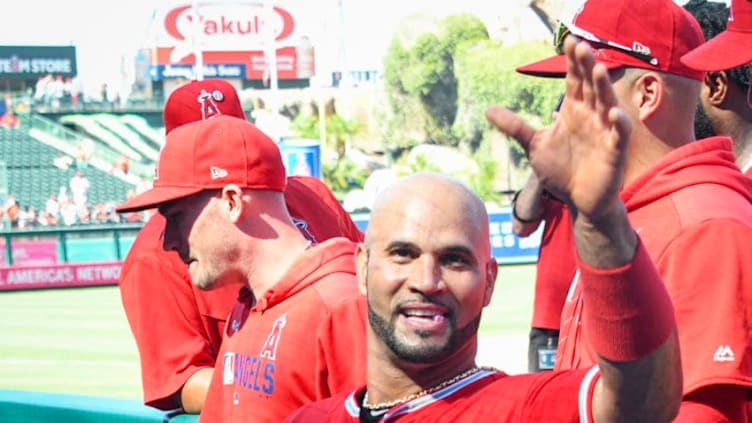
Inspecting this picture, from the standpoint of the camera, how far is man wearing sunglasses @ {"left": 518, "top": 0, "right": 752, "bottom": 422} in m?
2.45

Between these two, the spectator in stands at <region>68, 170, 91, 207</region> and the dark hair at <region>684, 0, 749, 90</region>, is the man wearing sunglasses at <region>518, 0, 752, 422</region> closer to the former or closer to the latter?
the dark hair at <region>684, 0, 749, 90</region>

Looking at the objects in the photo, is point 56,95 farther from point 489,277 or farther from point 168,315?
point 489,277

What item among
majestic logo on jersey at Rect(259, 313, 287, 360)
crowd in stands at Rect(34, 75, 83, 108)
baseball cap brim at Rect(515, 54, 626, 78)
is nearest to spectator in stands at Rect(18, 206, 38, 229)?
crowd in stands at Rect(34, 75, 83, 108)

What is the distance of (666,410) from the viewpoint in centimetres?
201

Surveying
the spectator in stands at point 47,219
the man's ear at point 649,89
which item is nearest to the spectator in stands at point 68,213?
the spectator in stands at point 47,219

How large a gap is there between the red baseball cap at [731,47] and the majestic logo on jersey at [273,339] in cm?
116

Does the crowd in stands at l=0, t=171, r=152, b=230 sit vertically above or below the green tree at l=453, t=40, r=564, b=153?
below

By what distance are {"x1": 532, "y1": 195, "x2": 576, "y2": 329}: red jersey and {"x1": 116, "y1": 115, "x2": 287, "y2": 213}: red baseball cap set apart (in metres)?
1.52

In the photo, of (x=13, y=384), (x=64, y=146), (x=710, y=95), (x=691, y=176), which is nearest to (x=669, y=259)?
(x=691, y=176)

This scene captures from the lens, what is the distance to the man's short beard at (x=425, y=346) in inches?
94.3

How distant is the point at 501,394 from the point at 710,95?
1424 millimetres

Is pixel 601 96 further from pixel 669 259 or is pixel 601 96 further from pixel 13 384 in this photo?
pixel 13 384

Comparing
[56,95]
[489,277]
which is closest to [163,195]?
[489,277]

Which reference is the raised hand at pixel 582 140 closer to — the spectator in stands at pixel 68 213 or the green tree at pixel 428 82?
the spectator in stands at pixel 68 213
